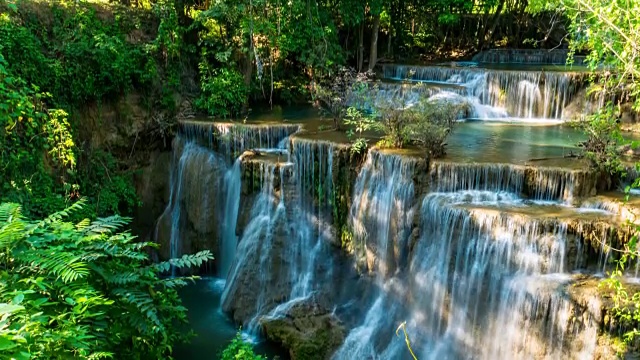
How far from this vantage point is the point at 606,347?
5793 millimetres

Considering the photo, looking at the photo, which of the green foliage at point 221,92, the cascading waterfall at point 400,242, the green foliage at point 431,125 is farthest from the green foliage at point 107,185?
the green foliage at point 431,125

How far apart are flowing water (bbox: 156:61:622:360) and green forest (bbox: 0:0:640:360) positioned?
0.57m

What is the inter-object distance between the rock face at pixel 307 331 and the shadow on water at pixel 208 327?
0.24m

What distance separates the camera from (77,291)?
331 cm

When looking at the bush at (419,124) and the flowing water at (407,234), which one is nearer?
the flowing water at (407,234)

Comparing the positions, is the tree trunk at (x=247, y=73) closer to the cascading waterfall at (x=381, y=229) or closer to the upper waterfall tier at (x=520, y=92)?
the upper waterfall tier at (x=520, y=92)

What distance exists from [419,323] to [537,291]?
198 centimetres

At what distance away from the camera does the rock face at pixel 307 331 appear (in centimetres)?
797

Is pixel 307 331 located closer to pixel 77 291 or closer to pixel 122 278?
pixel 122 278

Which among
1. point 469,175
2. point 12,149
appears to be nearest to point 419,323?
point 469,175

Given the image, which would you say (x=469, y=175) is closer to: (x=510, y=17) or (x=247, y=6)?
(x=247, y=6)

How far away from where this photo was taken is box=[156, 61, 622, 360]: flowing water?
657 cm

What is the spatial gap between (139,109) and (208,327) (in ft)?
18.4

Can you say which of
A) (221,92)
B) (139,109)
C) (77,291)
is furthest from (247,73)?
A: (77,291)
